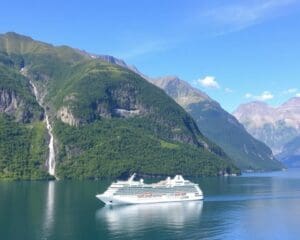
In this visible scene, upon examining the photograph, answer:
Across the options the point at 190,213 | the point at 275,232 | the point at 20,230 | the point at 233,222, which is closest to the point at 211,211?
the point at 190,213

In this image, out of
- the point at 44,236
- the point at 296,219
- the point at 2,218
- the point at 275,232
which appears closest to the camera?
the point at 44,236

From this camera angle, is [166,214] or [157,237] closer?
[157,237]

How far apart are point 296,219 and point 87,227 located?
221ft

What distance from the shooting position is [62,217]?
170 m

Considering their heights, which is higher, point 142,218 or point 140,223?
point 142,218

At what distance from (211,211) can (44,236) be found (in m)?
75.6

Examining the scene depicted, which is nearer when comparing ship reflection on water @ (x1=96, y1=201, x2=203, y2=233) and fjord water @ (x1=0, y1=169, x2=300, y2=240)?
fjord water @ (x1=0, y1=169, x2=300, y2=240)

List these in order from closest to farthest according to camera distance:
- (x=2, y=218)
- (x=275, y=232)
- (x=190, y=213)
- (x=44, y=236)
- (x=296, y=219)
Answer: (x=44, y=236) → (x=275, y=232) → (x=2, y=218) → (x=296, y=219) → (x=190, y=213)

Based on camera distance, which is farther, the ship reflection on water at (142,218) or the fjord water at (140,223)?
the ship reflection on water at (142,218)

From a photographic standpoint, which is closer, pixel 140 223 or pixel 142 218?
pixel 140 223

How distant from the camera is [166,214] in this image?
615ft

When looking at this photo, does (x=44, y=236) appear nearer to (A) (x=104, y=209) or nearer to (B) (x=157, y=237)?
(B) (x=157, y=237)

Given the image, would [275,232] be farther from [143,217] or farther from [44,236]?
[44,236]

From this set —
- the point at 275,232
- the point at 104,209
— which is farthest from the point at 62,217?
the point at 275,232
